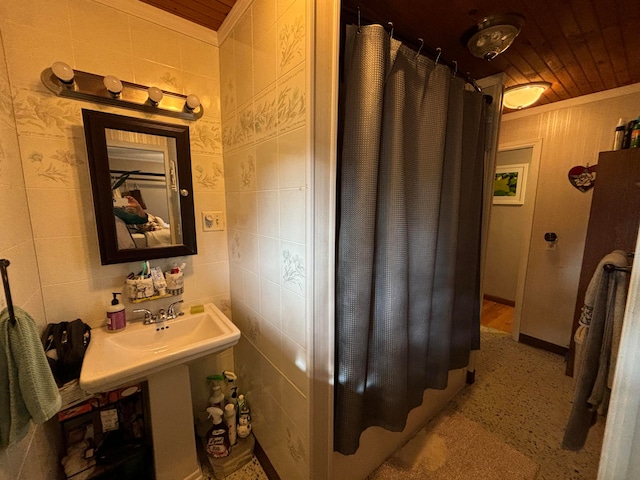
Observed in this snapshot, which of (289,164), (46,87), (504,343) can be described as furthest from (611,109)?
(46,87)

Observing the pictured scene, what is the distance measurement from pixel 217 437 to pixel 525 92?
295 cm

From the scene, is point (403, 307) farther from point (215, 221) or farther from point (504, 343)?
point (504, 343)

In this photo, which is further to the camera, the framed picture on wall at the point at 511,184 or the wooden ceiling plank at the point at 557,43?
the framed picture on wall at the point at 511,184

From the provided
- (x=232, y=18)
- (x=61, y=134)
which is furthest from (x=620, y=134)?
(x=61, y=134)

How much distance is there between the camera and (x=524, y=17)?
114cm

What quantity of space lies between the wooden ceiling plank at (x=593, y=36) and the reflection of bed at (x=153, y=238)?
6.85ft

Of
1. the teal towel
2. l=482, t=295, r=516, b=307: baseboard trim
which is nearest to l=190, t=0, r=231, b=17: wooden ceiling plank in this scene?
the teal towel

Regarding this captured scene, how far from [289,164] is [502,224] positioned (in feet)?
11.7

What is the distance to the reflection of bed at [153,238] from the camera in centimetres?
117

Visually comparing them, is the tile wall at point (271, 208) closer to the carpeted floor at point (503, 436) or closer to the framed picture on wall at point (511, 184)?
the carpeted floor at point (503, 436)

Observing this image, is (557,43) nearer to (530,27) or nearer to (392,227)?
(530,27)

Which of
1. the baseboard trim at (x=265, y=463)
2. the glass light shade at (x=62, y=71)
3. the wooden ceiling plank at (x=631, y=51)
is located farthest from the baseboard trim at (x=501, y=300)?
the glass light shade at (x=62, y=71)

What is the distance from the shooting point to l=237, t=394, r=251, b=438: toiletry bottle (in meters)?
1.36

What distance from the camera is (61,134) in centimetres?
102
